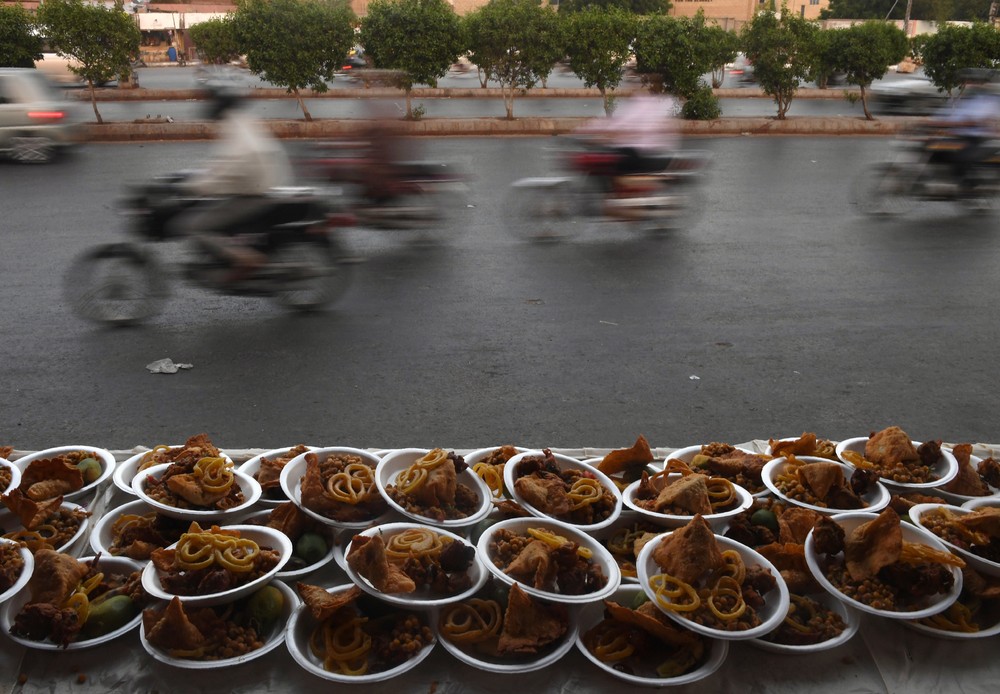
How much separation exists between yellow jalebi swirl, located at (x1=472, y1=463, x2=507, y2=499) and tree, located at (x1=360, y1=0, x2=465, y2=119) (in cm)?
1350

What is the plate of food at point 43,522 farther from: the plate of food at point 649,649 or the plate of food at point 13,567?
the plate of food at point 649,649

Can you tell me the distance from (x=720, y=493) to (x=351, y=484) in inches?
51.7

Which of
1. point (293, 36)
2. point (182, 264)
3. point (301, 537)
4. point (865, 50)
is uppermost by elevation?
point (865, 50)

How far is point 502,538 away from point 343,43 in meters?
14.9

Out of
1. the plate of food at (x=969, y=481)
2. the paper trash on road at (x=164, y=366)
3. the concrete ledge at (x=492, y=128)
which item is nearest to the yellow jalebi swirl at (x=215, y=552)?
the plate of food at (x=969, y=481)

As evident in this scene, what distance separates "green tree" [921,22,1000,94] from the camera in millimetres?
17672

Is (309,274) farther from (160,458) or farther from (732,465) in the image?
(732,465)

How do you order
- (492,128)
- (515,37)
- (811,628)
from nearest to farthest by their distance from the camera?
(811,628) < (492,128) < (515,37)

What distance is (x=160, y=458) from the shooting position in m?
Answer: 3.22

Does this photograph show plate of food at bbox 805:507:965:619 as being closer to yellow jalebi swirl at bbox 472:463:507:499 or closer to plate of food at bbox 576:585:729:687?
plate of food at bbox 576:585:729:687

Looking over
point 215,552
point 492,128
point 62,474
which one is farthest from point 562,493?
point 492,128

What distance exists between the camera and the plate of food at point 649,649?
2297mm

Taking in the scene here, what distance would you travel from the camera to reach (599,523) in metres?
2.78

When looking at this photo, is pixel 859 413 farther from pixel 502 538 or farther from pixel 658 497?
pixel 502 538
